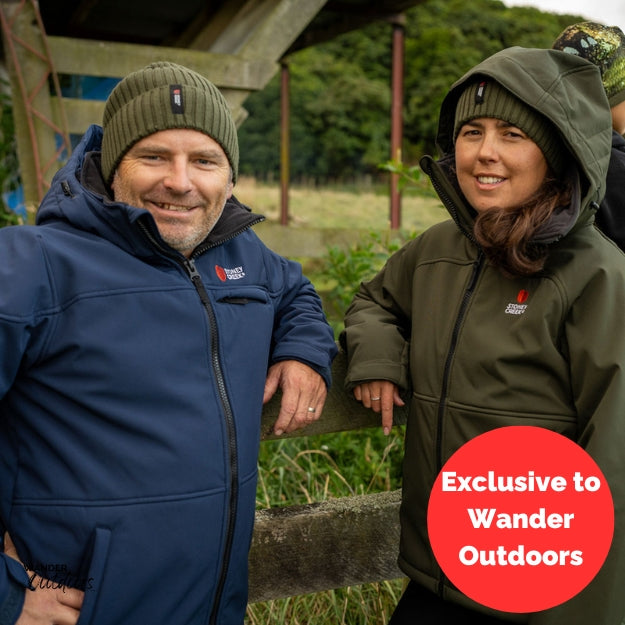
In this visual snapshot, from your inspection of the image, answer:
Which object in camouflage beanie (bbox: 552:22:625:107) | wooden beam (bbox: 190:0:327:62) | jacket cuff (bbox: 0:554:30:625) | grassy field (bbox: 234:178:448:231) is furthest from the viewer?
grassy field (bbox: 234:178:448:231)

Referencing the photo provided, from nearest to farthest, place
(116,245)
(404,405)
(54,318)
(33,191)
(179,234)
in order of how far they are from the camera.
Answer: (54,318) → (116,245) → (179,234) → (404,405) → (33,191)

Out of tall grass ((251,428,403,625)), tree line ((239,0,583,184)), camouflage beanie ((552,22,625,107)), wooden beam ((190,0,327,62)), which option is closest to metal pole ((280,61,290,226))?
wooden beam ((190,0,327,62))

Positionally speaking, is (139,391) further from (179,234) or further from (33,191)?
(33,191)

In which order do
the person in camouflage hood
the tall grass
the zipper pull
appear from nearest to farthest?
the zipper pull, the person in camouflage hood, the tall grass

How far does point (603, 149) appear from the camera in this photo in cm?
184

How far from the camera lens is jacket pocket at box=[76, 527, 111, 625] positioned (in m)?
1.49

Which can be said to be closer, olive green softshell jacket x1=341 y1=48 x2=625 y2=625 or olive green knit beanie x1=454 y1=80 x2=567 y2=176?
olive green softshell jacket x1=341 y1=48 x2=625 y2=625

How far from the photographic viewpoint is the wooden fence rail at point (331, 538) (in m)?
2.10

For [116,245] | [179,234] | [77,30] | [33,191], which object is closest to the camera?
[116,245]

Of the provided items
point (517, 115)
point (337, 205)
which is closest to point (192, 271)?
point (517, 115)

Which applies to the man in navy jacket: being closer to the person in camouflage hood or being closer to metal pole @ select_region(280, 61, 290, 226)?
the person in camouflage hood

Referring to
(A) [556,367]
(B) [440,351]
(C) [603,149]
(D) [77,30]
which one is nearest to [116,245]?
(B) [440,351]

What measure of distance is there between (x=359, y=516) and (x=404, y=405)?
374 millimetres

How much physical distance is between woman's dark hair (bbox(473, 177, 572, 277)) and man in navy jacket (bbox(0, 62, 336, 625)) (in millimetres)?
574
